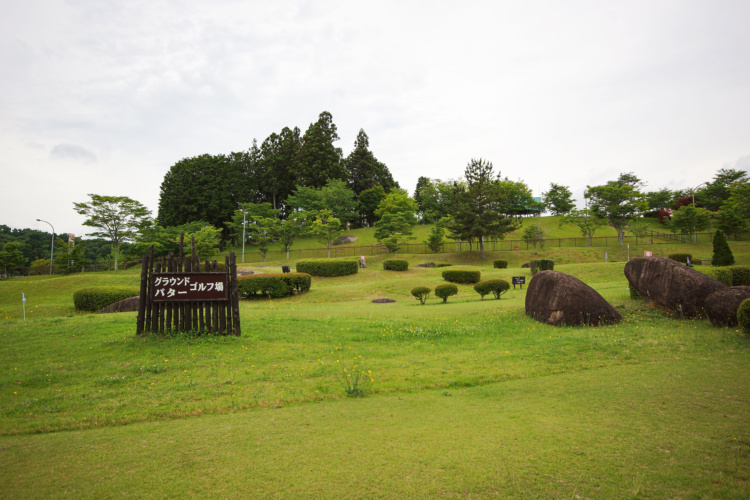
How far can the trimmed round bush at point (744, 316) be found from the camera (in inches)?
359

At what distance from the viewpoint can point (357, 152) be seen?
8738 centimetres

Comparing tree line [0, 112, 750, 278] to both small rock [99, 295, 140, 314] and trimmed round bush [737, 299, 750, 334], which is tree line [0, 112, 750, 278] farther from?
trimmed round bush [737, 299, 750, 334]

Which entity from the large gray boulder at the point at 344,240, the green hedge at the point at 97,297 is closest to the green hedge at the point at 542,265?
the green hedge at the point at 97,297

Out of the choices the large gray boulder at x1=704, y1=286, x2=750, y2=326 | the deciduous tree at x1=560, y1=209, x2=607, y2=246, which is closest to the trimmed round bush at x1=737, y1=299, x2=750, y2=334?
the large gray boulder at x1=704, y1=286, x2=750, y2=326

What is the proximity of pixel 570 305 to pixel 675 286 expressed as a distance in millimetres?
3287

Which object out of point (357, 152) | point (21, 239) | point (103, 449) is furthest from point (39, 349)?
point (21, 239)

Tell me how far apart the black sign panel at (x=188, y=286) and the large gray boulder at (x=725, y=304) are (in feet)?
43.4

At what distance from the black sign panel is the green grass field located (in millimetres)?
1057

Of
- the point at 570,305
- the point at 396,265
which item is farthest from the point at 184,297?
the point at 396,265

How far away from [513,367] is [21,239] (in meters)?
102

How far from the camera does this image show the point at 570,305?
12.1 meters

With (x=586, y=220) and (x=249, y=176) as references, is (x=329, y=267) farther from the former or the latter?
(x=249, y=176)

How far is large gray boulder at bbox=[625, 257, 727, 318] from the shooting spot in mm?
11609

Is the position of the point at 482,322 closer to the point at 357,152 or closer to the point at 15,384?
the point at 15,384
